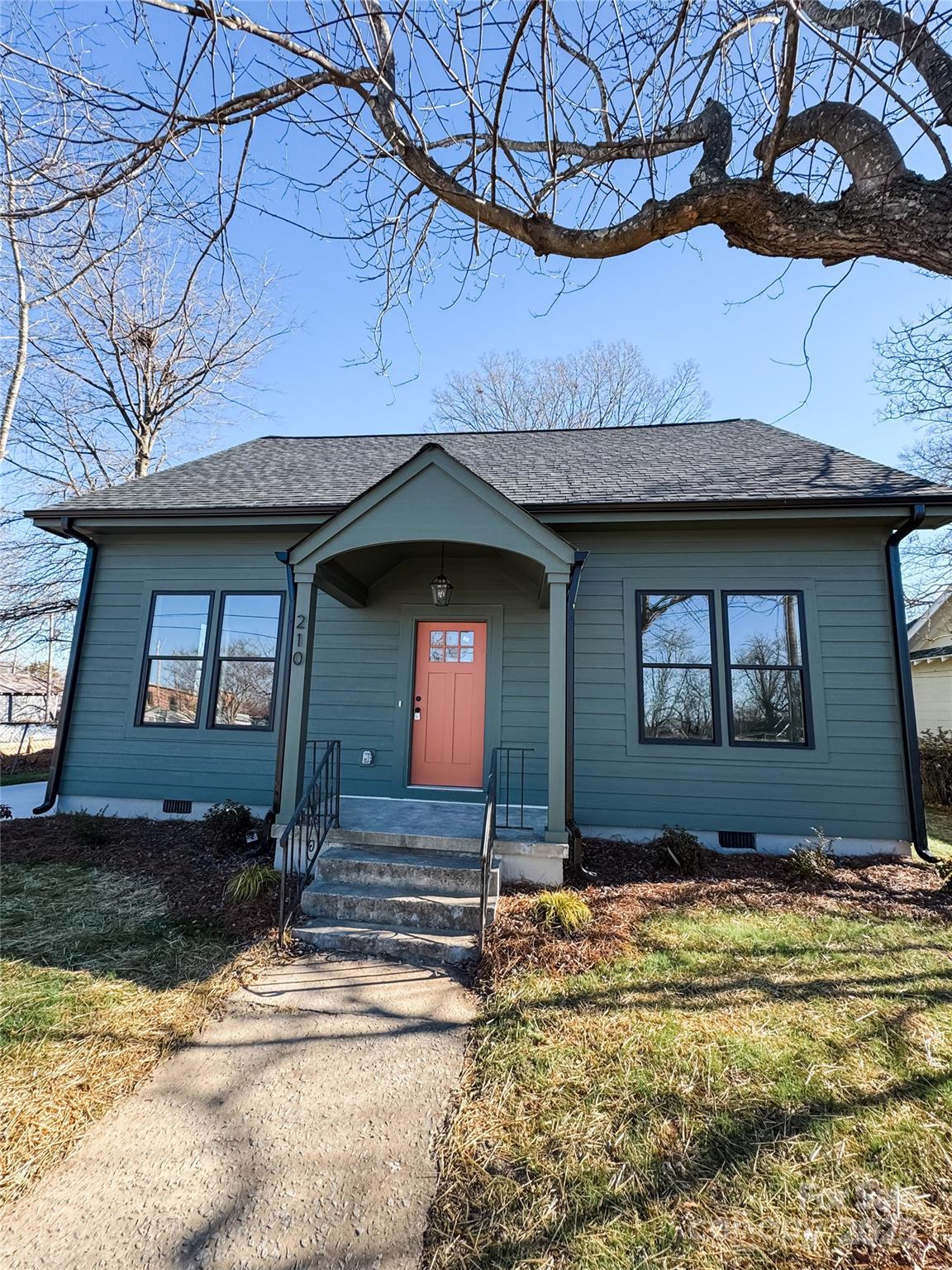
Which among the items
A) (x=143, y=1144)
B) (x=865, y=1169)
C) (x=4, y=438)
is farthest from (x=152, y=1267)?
(x=4, y=438)

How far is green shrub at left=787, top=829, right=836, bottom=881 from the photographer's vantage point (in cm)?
496

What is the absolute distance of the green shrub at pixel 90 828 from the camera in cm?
579

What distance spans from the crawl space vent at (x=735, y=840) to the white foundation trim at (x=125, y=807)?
5.61 m

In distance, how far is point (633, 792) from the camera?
6.10m

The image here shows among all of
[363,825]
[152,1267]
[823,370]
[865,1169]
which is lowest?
[152,1267]

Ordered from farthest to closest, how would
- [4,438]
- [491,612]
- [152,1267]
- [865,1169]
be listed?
1. [4,438]
2. [491,612]
3. [865,1169]
4. [152,1267]

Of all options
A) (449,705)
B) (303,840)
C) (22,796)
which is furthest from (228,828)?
(22,796)

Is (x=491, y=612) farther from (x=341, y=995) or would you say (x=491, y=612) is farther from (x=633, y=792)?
(x=341, y=995)

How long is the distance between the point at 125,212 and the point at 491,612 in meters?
4.60

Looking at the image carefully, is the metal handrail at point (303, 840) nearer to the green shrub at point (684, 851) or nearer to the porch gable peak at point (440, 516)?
the porch gable peak at point (440, 516)

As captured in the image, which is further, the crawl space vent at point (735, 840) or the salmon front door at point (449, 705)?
the salmon front door at point (449, 705)

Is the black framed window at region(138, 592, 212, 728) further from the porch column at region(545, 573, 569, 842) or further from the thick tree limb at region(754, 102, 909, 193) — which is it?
the thick tree limb at region(754, 102, 909, 193)

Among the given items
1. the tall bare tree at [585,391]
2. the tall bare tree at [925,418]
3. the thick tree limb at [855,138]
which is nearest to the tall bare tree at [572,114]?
the thick tree limb at [855,138]

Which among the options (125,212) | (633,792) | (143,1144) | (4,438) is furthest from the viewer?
(4,438)
